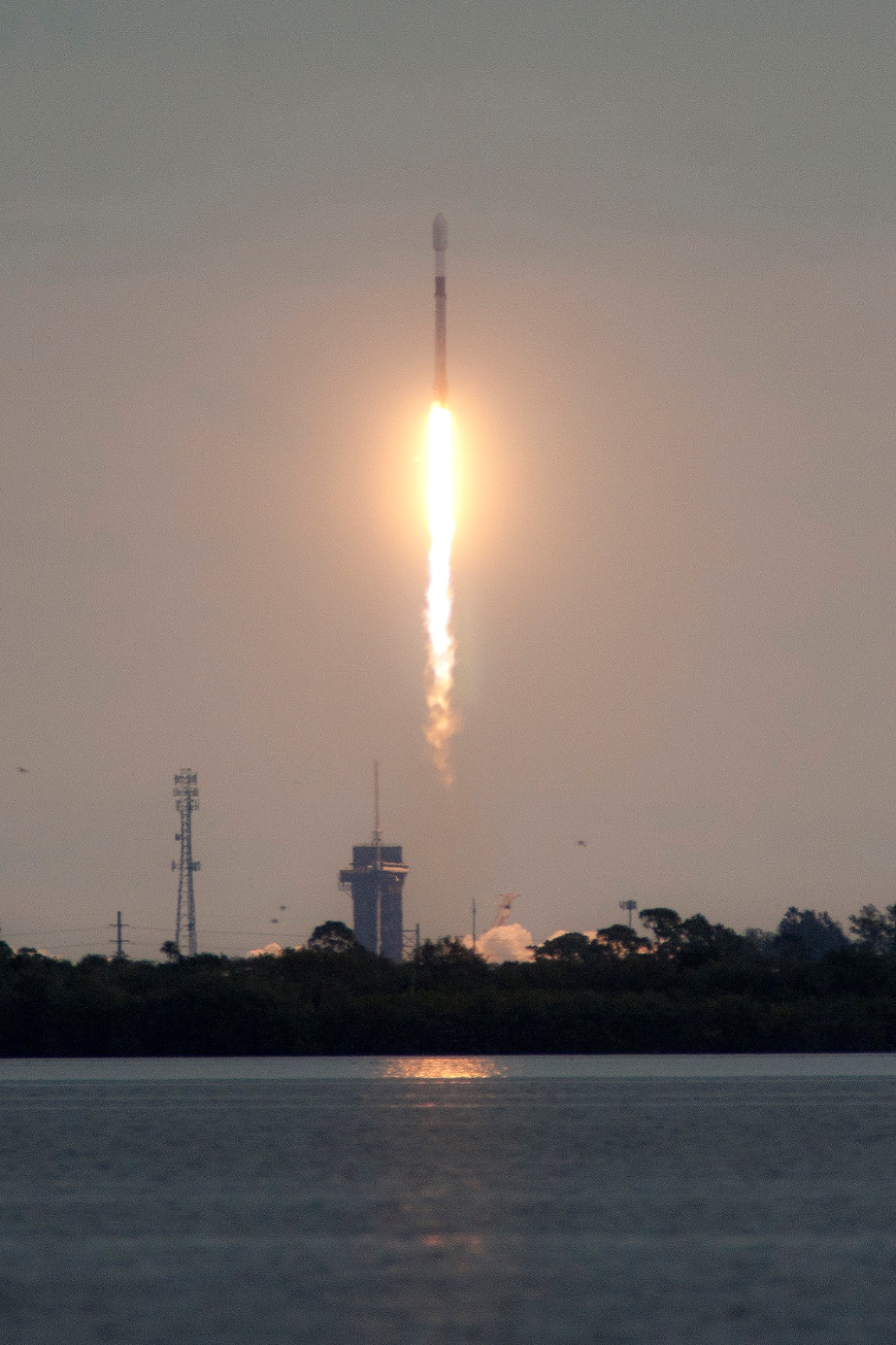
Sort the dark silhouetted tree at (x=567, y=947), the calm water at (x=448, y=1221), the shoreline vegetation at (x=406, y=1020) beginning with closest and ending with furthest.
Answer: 1. the calm water at (x=448, y=1221)
2. the shoreline vegetation at (x=406, y=1020)
3. the dark silhouetted tree at (x=567, y=947)

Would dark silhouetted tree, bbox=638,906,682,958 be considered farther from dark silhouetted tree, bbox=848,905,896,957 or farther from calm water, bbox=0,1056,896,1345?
A: calm water, bbox=0,1056,896,1345

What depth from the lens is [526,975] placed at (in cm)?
8056

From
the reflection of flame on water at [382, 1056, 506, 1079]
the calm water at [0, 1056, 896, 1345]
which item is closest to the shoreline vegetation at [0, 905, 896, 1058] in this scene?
the reflection of flame on water at [382, 1056, 506, 1079]

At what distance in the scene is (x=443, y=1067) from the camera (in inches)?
2354

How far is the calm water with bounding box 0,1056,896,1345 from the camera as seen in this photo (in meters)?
14.1

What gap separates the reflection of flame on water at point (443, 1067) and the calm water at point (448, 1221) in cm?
1198

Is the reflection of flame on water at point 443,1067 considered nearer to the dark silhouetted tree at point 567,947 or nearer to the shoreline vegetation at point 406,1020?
the shoreline vegetation at point 406,1020

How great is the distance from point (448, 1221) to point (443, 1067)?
132ft

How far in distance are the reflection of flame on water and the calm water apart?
12.0 m

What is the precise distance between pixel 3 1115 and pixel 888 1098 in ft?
64.3

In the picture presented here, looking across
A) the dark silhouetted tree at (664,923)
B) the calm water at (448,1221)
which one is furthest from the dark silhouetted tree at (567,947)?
the calm water at (448,1221)

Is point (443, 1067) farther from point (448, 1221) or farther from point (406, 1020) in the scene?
point (448, 1221)

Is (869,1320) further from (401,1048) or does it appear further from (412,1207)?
(401,1048)

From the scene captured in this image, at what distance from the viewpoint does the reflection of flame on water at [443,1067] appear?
54219mm
